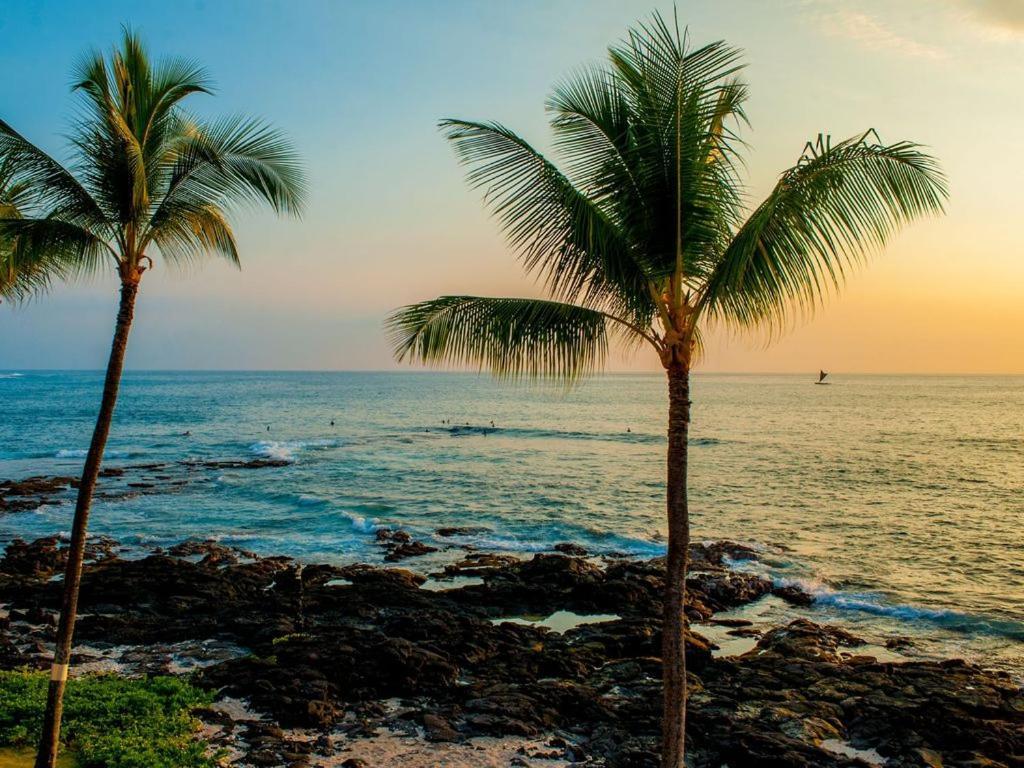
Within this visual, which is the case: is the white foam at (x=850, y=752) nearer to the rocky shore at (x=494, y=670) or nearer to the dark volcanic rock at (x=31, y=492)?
the rocky shore at (x=494, y=670)

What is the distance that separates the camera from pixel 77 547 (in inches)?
314

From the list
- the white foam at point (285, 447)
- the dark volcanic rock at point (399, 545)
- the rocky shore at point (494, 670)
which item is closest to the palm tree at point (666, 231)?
the rocky shore at point (494, 670)

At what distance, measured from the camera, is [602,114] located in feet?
25.1

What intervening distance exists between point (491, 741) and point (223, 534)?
19.0 m

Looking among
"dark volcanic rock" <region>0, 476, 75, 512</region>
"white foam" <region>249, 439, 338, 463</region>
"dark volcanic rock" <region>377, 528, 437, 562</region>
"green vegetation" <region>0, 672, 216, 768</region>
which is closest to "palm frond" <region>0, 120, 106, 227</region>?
"green vegetation" <region>0, 672, 216, 768</region>

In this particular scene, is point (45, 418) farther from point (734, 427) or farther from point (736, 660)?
point (736, 660)

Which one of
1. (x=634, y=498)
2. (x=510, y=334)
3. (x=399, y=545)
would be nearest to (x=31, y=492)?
(x=399, y=545)

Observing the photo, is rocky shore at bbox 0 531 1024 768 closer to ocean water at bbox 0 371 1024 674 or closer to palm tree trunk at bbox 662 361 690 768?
palm tree trunk at bbox 662 361 690 768

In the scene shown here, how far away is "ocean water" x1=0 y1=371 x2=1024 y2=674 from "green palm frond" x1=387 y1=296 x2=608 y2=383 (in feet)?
14.7

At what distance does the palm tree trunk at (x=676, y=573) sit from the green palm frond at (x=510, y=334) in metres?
1.04

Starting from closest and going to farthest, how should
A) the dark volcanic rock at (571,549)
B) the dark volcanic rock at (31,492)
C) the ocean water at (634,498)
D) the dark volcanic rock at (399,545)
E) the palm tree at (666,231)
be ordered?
the palm tree at (666,231) → the ocean water at (634,498) → the dark volcanic rock at (399,545) → the dark volcanic rock at (571,549) → the dark volcanic rock at (31,492)

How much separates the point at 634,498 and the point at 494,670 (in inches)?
877

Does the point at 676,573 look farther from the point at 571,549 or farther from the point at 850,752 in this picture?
the point at 571,549

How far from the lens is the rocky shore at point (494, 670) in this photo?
1050 cm
